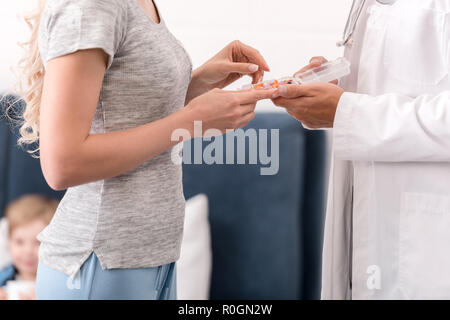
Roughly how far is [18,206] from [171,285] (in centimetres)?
80

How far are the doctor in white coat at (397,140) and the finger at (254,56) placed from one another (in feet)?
0.49

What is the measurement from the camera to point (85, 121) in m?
0.55

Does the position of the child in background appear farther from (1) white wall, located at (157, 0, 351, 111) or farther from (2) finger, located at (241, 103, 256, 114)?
(2) finger, located at (241, 103, 256, 114)

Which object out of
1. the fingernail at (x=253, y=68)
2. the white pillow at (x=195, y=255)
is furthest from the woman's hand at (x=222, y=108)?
the white pillow at (x=195, y=255)

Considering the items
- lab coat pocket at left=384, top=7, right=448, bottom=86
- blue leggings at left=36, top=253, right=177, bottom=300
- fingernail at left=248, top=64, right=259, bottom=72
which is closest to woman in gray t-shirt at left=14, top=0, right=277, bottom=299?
blue leggings at left=36, top=253, right=177, bottom=300

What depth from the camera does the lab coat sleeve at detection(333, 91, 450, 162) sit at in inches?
26.6

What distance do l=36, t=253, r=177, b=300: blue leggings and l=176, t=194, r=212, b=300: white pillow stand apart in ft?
1.86

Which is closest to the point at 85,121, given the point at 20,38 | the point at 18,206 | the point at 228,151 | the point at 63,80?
the point at 63,80

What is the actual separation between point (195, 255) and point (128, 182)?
657mm

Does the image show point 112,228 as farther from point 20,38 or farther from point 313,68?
point 20,38

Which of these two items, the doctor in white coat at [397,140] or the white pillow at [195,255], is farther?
the white pillow at [195,255]

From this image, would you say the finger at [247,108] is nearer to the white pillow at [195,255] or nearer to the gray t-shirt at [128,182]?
the gray t-shirt at [128,182]

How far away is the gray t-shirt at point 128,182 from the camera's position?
600mm

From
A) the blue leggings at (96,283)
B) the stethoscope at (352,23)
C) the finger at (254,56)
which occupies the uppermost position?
the stethoscope at (352,23)
